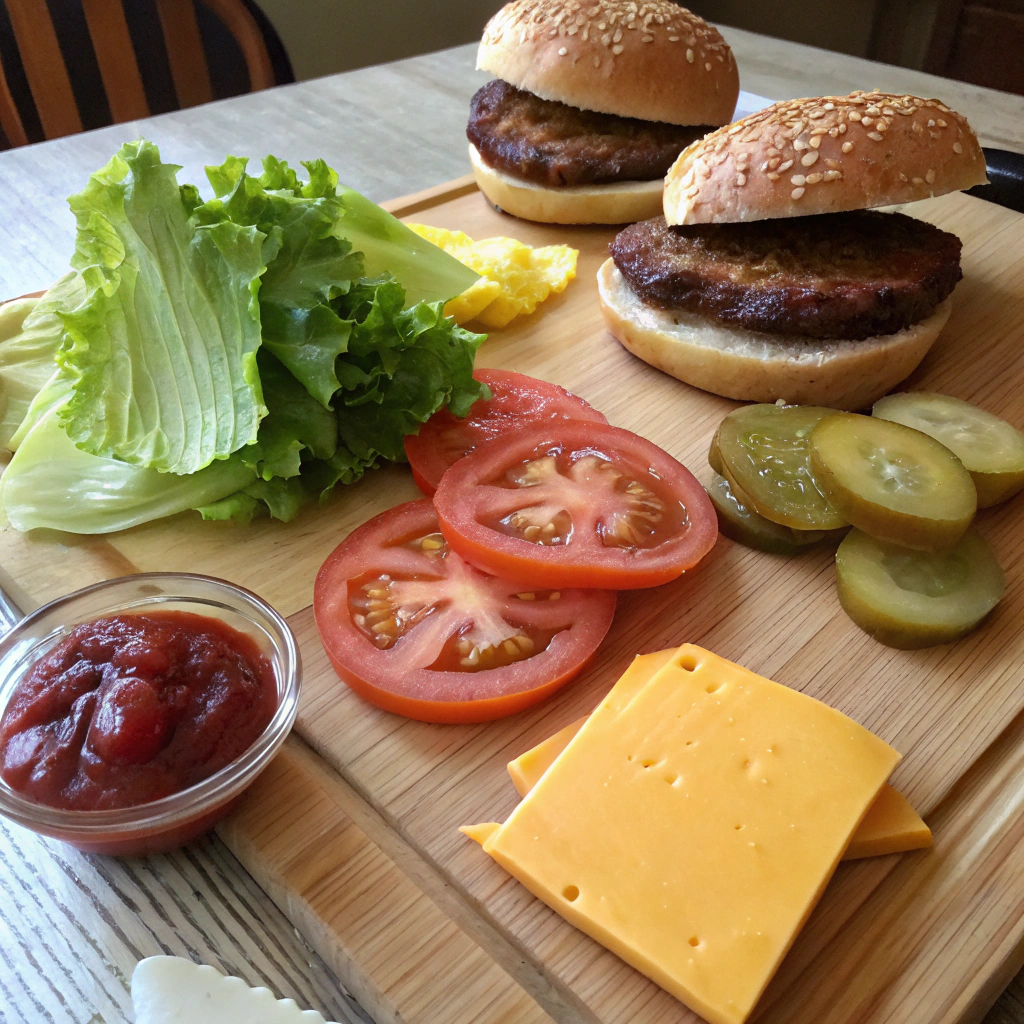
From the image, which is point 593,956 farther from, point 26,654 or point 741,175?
point 741,175

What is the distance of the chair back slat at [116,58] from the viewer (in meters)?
4.95

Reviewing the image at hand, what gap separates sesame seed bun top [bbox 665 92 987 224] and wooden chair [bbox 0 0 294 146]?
139 inches

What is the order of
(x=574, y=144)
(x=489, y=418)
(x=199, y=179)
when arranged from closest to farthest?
(x=489, y=418)
(x=574, y=144)
(x=199, y=179)

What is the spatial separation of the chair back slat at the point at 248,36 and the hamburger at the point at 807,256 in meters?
3.39

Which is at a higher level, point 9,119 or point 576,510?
point 576,510

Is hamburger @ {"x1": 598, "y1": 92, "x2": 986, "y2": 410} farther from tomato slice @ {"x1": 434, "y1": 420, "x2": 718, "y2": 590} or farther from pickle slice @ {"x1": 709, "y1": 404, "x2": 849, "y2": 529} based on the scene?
tomato slice @ {"x1": 434, "y1": 420, "x2": 718, "y2": 590}

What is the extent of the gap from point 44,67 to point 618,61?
3.42 metres

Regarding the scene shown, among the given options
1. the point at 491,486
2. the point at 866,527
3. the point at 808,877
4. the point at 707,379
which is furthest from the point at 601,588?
the point at 707,379

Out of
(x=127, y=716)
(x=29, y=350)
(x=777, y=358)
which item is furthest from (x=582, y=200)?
(x=127, y=716)

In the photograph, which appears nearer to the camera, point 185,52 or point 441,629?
point 441,629

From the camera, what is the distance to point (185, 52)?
17.4 ft

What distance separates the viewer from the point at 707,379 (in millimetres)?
2668

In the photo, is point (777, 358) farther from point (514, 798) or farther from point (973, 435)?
point (514, 798)

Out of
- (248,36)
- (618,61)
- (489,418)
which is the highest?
(618,61)
